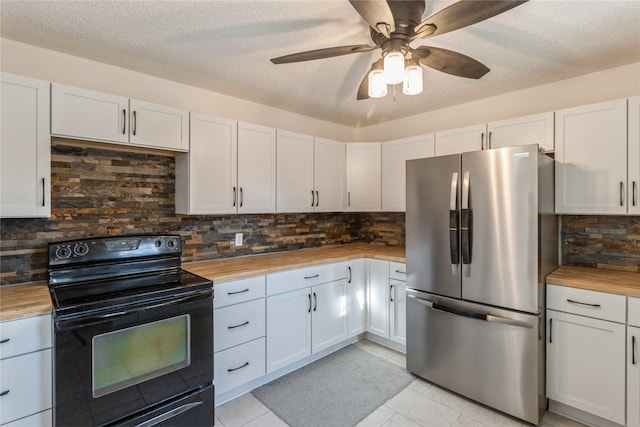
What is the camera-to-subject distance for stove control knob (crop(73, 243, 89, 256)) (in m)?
1.97

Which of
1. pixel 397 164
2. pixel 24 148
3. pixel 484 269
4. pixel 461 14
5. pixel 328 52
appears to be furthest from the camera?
pixel 397 164

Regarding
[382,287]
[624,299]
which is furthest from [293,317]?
[624,299]

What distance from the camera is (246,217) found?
10.1ft

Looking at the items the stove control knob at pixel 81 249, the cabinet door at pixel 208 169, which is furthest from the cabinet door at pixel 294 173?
A: the stove control knob at pixel 81 249

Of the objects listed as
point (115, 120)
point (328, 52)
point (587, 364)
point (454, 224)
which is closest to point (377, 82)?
point (328, 52)

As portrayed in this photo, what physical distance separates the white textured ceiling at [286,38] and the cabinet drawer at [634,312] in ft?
5.21

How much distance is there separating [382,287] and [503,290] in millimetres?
1137

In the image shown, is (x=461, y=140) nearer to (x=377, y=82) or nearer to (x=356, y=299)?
(x=377, y=82)

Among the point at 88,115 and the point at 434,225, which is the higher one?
the point at 88,115

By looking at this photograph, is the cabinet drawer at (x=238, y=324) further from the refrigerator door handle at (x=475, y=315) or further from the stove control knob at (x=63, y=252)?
the refrigerator door handle at (x=475, y=315)

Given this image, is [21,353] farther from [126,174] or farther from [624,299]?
[624,299]

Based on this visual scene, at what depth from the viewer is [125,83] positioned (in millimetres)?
2385

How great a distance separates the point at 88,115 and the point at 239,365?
1.95 metres

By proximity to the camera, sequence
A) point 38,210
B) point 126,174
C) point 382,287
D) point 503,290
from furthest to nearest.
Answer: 1. point 382,287
2. point 126,174
3. point 503,290
4. point 38,210
